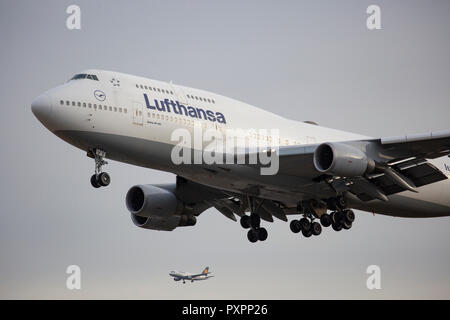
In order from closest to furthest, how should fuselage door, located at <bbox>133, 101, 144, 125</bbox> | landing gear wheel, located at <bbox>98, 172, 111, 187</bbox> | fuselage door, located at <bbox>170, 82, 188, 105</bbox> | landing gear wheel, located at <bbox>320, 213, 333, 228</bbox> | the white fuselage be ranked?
the white fuselage, landing gear wheel, located at <bbox>98, 172, 111, 187</bbox>, fuselage door, located at <bbox>133, 101, 144, 125</bbox>, fuselage door, located at <bbox>170, 82, 188, 105</bbox>, landing gear wheel, located at <bbox>320, 213, 333, 228</bbox>

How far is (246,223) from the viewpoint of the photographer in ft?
138

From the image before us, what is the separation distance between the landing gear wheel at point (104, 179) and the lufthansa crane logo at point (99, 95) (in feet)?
10.3

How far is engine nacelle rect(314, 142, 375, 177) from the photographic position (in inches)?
1347

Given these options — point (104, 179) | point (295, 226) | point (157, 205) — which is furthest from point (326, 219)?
point (104, 179)

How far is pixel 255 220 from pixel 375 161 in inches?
334

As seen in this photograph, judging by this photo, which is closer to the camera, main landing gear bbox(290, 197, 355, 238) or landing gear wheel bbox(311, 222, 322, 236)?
main landing gear bbox(290, 197, 355, 238)

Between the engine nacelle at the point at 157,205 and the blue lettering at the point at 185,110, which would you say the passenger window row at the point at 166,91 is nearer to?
the blue lettering at the point at 185,110

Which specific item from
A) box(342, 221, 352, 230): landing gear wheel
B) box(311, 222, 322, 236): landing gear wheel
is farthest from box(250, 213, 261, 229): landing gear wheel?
box(342, 221, 352, 230): landing gear wheel

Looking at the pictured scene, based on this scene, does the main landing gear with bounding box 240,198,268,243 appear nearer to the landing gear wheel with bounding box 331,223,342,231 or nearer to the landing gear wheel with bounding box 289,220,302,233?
the landing gear wheel with bounding box 289,220,302,233

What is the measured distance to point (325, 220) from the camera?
39750mm

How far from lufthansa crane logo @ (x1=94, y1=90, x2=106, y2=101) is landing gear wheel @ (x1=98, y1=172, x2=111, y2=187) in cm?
312

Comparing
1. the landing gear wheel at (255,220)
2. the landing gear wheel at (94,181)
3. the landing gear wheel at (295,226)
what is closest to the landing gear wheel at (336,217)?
the landing gear wheel at (295,226)

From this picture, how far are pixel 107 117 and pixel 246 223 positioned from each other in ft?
36.1

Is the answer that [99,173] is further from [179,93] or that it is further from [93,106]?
[179,93]
